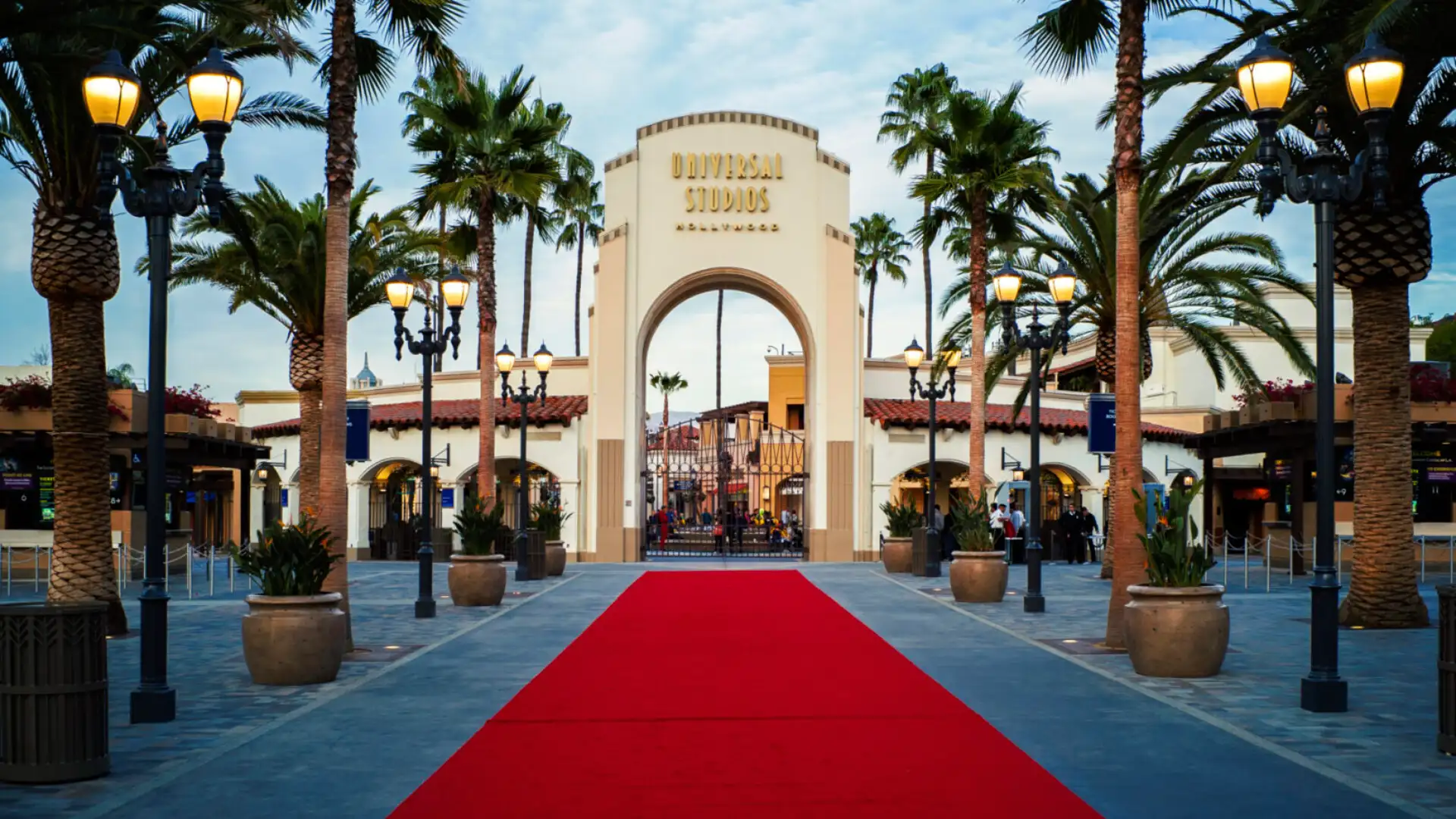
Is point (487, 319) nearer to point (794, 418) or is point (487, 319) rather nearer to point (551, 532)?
point (551, 532)

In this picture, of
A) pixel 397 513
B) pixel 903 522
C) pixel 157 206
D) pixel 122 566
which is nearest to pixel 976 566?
pixel 903 522

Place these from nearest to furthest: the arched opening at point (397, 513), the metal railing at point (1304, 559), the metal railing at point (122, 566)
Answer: the metal railing at point (122, 566), the metal railing at point (1304, 559), the arched opening at point (397, 513)

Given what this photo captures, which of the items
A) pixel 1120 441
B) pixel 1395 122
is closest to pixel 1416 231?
pixel 1395 122

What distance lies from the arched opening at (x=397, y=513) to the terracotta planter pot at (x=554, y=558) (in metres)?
7.41

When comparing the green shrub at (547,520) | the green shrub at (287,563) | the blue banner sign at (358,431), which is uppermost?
the blue banner sign at (358,431)

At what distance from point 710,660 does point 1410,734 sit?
23.2ft

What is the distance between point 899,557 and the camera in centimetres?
3231

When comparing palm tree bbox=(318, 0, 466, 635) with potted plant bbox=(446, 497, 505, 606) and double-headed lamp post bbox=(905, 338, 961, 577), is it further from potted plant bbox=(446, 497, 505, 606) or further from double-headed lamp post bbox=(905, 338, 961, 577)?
double-headed lamp post bbox=(905, 338, 961, 577)

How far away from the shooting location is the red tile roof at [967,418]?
132ft

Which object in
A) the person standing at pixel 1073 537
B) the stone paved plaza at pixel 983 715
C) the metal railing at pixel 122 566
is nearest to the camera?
the stone paved plaza at pixel 983 715

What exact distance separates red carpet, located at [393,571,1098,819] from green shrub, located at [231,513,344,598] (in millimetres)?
2367

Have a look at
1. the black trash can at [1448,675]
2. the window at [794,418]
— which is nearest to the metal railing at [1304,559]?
→ the black trash can at [1448,675]

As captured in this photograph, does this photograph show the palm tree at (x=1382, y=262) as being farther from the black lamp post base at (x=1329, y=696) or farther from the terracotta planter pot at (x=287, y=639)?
the terracotta planter pot at (x=287, y=639)

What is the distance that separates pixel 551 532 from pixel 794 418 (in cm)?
3292
